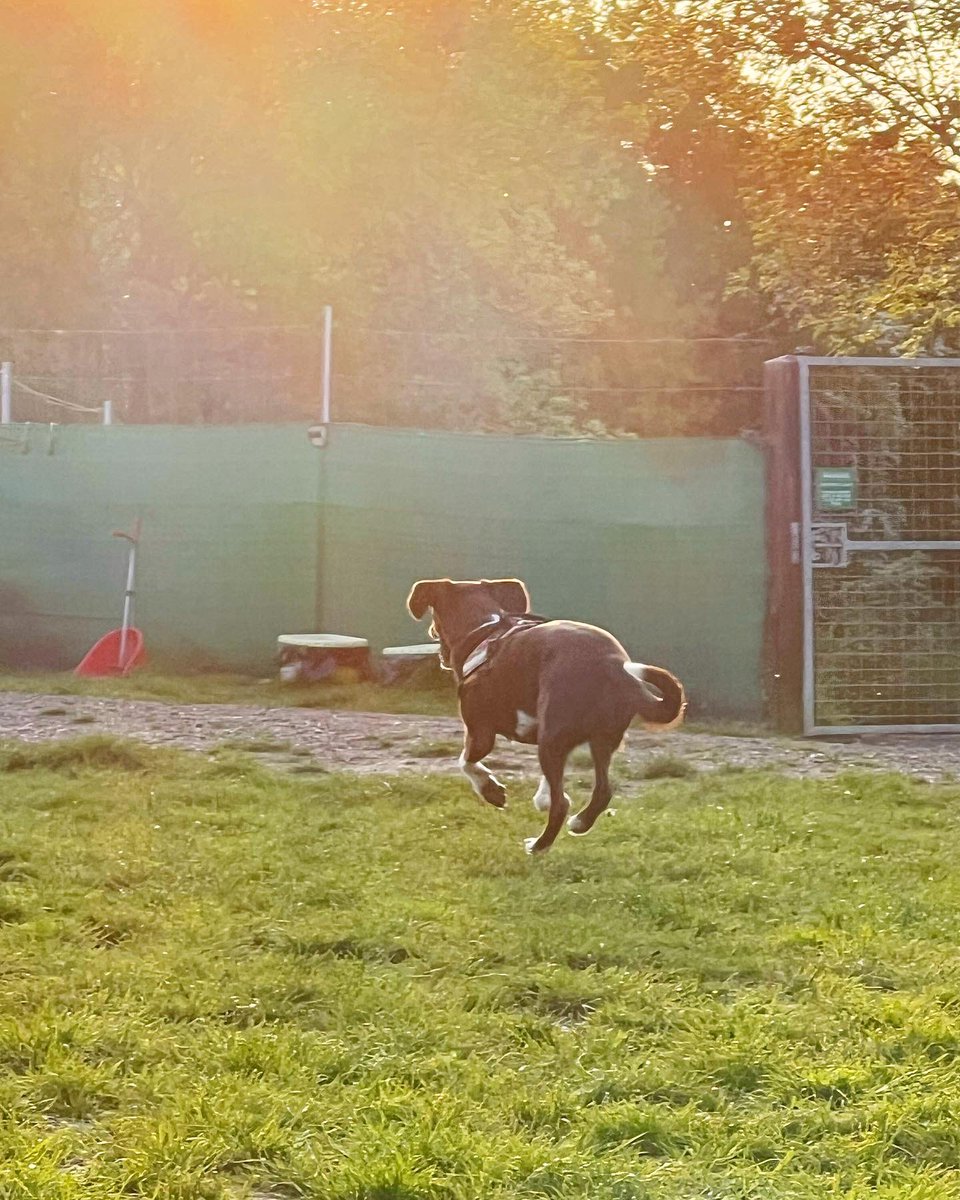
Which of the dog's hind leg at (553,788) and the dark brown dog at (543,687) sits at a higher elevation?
the dark brown dog at (543,687)

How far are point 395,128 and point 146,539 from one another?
930 cm

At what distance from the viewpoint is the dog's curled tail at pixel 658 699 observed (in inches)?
201

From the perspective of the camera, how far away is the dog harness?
544 cm

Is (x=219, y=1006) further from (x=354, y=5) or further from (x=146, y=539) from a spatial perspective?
(x=354, y=5)

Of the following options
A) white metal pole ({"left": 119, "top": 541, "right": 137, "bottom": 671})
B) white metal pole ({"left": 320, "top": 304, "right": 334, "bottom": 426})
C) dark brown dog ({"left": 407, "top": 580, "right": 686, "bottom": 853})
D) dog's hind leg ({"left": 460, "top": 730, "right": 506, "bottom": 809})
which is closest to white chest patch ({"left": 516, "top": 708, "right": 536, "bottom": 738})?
dark brown dog ({"left": 407, "top": 580, "right": 686, "bottom": 853})

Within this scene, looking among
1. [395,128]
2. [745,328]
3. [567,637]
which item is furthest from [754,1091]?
[745,328]

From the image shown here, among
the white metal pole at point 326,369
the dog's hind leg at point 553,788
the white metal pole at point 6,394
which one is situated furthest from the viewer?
the white metal pole at point 6,394

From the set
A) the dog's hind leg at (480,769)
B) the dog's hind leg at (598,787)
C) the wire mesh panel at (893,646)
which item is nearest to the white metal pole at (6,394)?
the wire mesh panel at (893,646)

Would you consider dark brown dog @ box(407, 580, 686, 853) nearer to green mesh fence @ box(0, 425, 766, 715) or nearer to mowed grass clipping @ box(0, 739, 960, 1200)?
mowed grass clipping @ box(0, 739, 960, 1200)

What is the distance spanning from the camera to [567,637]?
17.2ft

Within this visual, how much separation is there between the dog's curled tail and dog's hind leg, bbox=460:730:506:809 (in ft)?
2.19

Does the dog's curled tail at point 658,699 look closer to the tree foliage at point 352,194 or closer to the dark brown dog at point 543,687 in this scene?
the dark brown dog at point 543,687

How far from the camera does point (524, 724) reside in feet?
18.1

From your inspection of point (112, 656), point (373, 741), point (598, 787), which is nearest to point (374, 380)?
point (112, 656)
